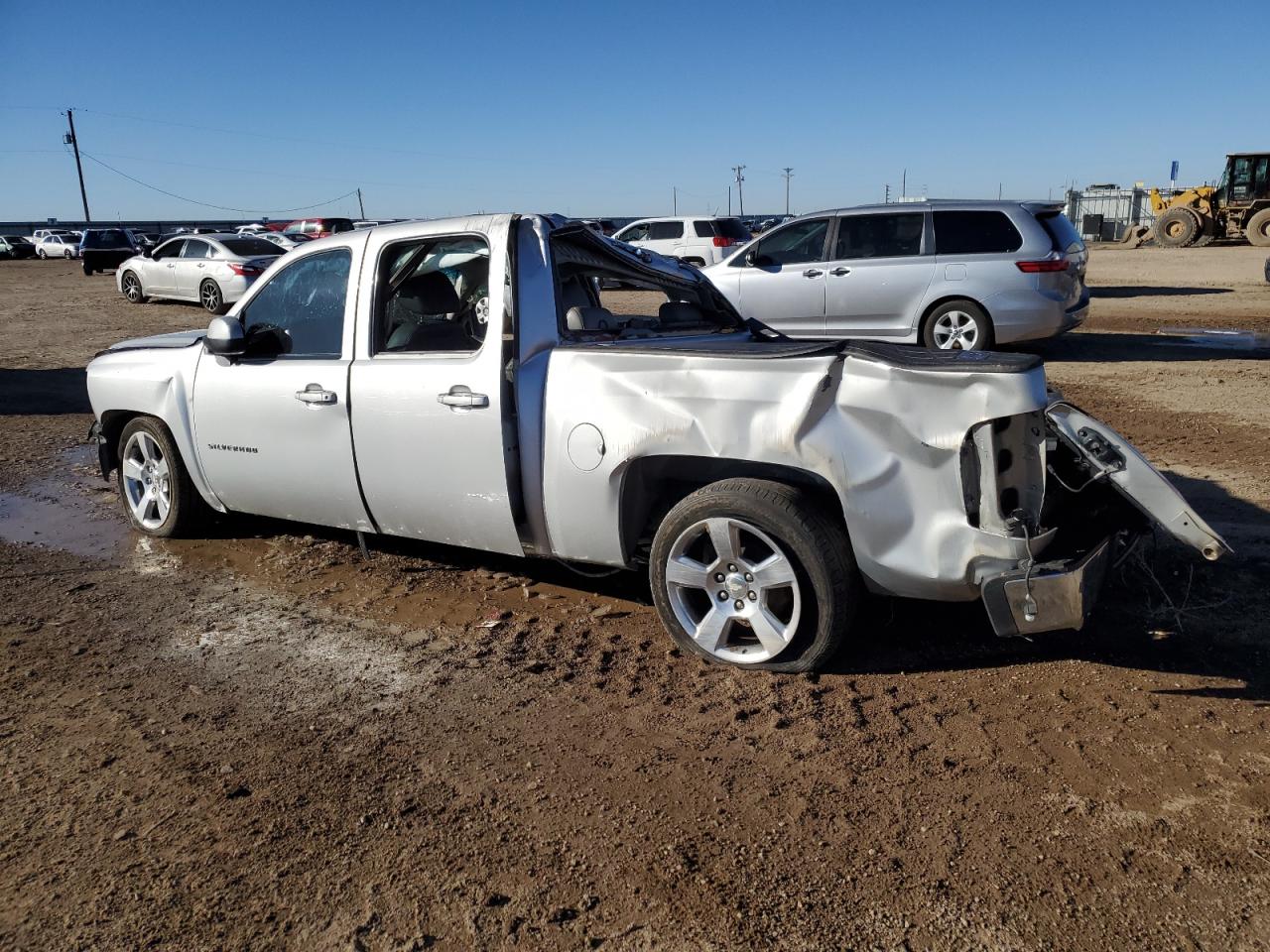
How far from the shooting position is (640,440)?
4.20m

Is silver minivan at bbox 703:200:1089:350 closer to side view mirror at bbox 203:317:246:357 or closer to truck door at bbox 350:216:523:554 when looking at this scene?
truck door at bbox 350:216:523:554

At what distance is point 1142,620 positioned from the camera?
4547 mm

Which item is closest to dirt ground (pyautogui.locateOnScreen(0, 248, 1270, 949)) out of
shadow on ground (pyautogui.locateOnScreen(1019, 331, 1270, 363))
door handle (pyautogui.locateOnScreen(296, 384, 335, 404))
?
door handle (pyautogui.locateOnScreen(296, 384, 335, 404))

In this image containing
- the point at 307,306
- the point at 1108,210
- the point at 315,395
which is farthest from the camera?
the point at 1108,210

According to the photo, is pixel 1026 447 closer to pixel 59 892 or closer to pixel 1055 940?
pixel 1055 940

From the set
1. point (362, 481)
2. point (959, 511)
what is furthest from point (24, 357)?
point (959, 511)

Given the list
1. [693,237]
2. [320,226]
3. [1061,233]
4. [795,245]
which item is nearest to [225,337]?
[795,245]

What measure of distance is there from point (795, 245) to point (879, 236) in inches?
41.6

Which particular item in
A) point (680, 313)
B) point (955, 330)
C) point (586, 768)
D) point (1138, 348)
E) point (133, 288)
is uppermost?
point (133, 288)

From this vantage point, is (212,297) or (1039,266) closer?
(1039,266)

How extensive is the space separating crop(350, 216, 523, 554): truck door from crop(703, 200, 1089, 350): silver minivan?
720 cm

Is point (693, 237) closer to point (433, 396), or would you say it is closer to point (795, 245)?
point (795, 245)

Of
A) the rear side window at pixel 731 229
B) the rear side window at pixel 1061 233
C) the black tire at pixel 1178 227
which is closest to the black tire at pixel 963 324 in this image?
the rear side window at pixel 1061 233

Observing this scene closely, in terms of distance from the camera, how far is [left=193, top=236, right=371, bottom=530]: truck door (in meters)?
5.09
